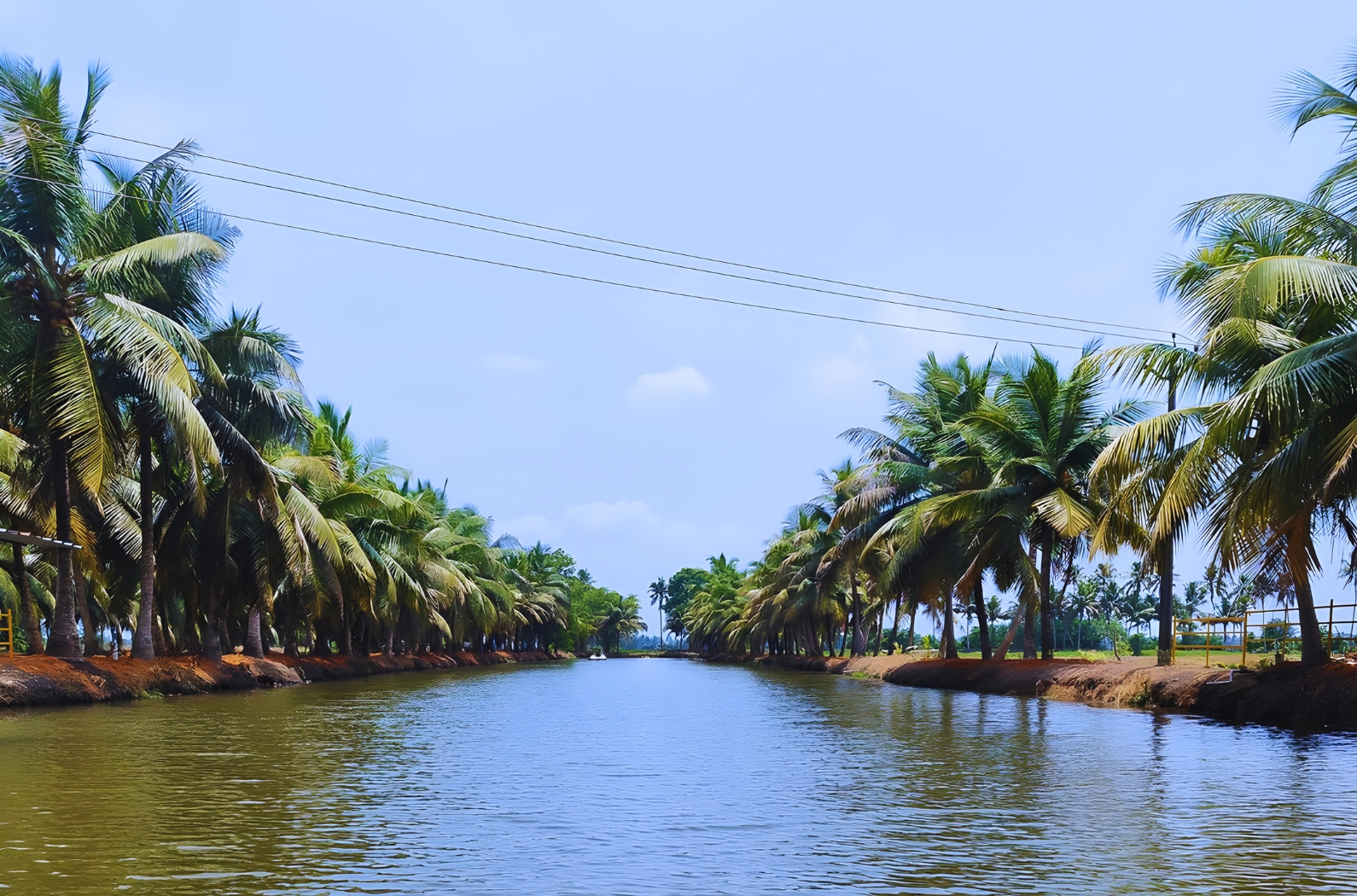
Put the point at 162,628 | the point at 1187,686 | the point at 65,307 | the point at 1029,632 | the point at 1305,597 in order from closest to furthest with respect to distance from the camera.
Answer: the point at 1305,597 < the point at 1187,686 < the point at 65,307 < the point at 1029,632 < the point at 162,628

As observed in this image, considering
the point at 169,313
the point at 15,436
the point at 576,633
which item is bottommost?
the point at 576,633

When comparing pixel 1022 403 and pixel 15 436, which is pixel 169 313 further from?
pixel 1022 403

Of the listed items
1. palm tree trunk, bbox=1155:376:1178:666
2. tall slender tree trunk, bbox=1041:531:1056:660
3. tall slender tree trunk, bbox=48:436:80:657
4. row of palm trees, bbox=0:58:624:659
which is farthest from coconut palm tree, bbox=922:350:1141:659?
tall slender tree trunk, bbox=48:436:80:657

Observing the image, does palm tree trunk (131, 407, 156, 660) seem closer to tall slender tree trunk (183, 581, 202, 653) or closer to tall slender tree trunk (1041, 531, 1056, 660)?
tall slender tree trunk (183, 581, 202, 653)

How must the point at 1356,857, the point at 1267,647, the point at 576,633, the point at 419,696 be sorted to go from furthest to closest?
the point at 576,633 → the point at 1267,647 → the point at 419,696 → the point at 1356,857

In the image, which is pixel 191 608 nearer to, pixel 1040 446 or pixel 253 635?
pixel 253 635

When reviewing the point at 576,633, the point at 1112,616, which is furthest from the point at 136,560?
the point at 1112,616

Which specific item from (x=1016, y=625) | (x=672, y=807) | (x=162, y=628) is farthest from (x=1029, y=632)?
(x=162, y=628)

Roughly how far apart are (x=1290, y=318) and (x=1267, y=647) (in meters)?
22.4

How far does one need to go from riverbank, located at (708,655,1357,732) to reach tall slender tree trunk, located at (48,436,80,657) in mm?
21944

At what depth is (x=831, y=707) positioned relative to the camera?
982 inches

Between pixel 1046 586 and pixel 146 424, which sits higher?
pixel 146 424

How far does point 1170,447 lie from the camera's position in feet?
66.4

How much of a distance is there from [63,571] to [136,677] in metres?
2.81
